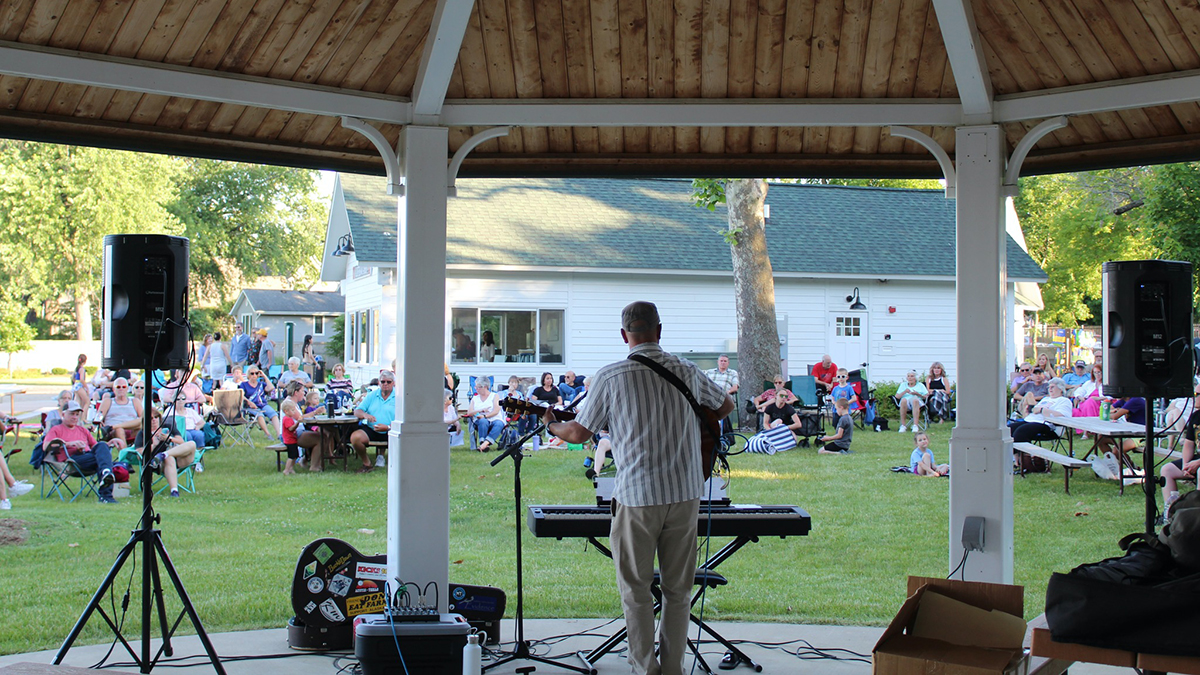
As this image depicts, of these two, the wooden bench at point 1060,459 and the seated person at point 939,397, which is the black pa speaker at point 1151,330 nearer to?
the wooden bench at point 1060,459

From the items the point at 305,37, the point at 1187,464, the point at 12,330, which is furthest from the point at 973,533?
the point at 12,330

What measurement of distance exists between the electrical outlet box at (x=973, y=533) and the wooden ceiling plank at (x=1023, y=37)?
84.8 inches

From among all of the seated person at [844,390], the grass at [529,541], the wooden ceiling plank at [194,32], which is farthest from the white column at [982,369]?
the seated person at [844,390]

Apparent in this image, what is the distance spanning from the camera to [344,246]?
848 inches

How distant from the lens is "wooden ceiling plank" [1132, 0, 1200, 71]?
4.20 m

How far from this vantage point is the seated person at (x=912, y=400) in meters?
15.9

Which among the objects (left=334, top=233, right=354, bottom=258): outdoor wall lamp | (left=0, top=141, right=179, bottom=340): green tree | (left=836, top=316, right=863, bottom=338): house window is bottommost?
(left=836, top=316, right=863, bottom=338): house window

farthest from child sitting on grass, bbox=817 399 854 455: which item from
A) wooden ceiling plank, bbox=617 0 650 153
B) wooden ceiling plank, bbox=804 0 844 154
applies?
wooden ceiling plank, bbox=617 0 650 153

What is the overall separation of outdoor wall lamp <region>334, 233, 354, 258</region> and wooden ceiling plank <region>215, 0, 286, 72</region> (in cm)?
1708

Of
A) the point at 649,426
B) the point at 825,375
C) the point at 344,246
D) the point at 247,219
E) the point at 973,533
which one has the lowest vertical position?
the point at 973,533

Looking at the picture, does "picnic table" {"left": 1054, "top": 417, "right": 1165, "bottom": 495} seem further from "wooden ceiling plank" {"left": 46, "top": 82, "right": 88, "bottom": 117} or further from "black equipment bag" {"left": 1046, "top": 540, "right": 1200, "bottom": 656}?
"wooden ceiling plank" {"left": 46, "top": 82, "right": 88, "bottom": 117}

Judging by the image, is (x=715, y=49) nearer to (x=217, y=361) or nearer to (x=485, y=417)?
(x=485, y=417)

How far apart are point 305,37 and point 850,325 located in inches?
635

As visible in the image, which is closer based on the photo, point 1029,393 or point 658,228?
point 1029,393
